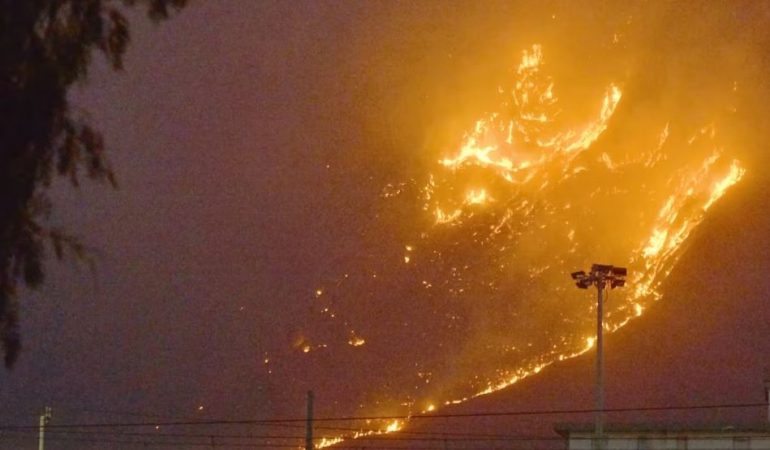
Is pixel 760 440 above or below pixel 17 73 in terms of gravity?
below

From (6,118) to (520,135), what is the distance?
37496mm

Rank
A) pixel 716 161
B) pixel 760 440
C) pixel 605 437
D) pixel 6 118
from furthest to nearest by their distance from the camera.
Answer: pixel 716 161
pixel 605 437
pixel 760 440
pixel 6 118

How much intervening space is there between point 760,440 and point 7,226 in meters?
20.7

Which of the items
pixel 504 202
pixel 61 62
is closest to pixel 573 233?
pixel 504 202

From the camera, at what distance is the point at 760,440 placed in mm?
30469

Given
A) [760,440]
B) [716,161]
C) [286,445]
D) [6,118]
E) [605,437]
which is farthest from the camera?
[286,445]

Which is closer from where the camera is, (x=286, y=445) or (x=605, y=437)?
(x=605, y=437)

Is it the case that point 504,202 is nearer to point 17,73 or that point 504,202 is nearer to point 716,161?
→ point 716,161

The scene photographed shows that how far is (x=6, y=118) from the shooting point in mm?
14398

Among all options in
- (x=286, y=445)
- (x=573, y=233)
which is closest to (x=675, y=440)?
(x=573, y=233)

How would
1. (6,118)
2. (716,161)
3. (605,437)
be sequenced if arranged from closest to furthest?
(6,118)
(605,437)
(716,161)

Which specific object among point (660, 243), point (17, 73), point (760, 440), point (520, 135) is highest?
point (520, 135)

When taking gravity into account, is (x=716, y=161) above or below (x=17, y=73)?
above

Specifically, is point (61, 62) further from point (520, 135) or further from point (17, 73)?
point (520, 135)
